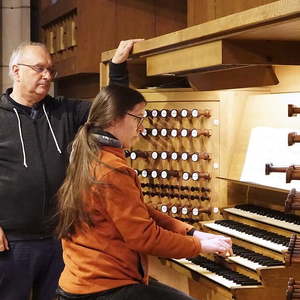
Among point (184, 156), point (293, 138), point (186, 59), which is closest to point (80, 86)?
point (184, 156)

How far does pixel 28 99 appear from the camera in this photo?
363 centimetres

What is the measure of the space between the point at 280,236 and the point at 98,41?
2.83 m

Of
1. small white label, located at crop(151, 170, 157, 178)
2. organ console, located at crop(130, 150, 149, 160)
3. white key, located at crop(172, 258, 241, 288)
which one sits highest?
organ console, located at crop(130, 150, 149, 160)

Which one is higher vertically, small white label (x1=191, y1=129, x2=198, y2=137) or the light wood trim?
the light wood trim

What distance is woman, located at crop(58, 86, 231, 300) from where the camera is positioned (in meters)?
2.61

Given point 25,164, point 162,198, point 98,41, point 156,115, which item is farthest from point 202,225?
point 98,41

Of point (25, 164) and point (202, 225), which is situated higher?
point (25, 164)

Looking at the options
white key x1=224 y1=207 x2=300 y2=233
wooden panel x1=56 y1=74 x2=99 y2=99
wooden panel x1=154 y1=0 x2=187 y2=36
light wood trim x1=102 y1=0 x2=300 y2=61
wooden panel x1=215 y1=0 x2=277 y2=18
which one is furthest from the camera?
wooden panel x1=56 y1=74 x2=99 y2=99

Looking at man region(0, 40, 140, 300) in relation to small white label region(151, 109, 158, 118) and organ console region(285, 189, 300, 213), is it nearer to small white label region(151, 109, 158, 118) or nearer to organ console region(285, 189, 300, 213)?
small white label region(151, 109, 158, 118)

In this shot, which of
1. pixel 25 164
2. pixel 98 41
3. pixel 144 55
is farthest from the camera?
pixel 98 41

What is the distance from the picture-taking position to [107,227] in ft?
8.71

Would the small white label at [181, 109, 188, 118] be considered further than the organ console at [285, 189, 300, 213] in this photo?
Yes

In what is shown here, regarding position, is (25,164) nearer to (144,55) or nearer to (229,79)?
(144,55)

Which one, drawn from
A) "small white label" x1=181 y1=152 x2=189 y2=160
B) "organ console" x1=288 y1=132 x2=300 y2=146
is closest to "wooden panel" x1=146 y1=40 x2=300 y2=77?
"organ console" x1=288 y1=132 x2=300 y2=146
